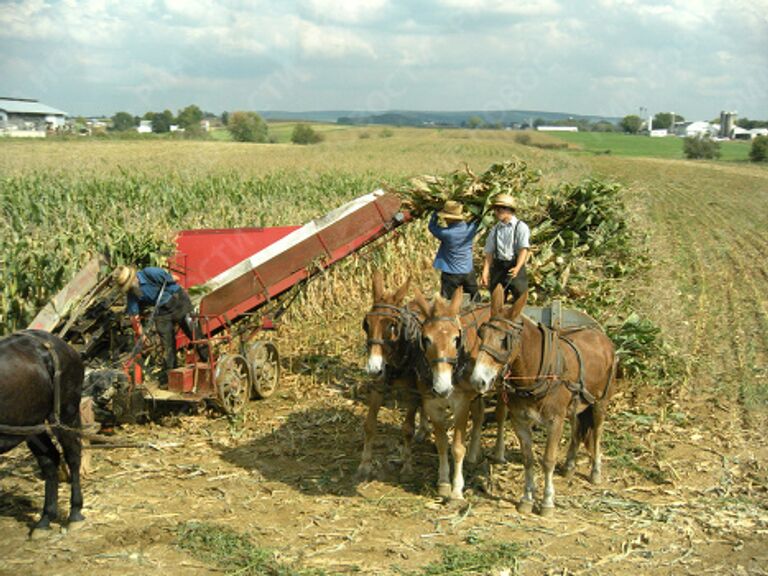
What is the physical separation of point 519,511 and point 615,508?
2.97 ft

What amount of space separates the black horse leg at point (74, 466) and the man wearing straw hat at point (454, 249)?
4591 millimetres

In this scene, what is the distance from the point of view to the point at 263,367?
1056 cm

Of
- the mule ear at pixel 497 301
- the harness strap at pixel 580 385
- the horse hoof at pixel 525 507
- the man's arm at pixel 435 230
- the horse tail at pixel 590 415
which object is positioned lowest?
the horse hoof at pixel 525 507

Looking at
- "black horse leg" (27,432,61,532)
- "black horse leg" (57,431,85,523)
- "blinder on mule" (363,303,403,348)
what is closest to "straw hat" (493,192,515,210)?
"blinder on mule" (363,303,403,348)

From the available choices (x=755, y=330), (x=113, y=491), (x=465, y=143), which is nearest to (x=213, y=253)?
(x=113, y=491)

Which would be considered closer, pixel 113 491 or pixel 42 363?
pixel 42 363

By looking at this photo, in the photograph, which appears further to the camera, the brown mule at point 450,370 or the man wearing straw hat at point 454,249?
the man wearing straw hat at point 454,249

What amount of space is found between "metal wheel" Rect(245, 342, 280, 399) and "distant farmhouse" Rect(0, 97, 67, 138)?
5121cm

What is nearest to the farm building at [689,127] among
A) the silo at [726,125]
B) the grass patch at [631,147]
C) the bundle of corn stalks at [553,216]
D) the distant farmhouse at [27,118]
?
the silo at [726,125]

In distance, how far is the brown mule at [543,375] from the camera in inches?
255

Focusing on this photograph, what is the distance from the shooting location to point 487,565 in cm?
604

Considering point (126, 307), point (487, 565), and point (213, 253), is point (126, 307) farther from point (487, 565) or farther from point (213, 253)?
point (487, 565)

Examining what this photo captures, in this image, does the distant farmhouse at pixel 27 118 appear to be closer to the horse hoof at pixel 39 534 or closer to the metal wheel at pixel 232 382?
the metal wheel at pixel 232 382

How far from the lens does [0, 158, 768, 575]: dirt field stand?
6.31 meters
